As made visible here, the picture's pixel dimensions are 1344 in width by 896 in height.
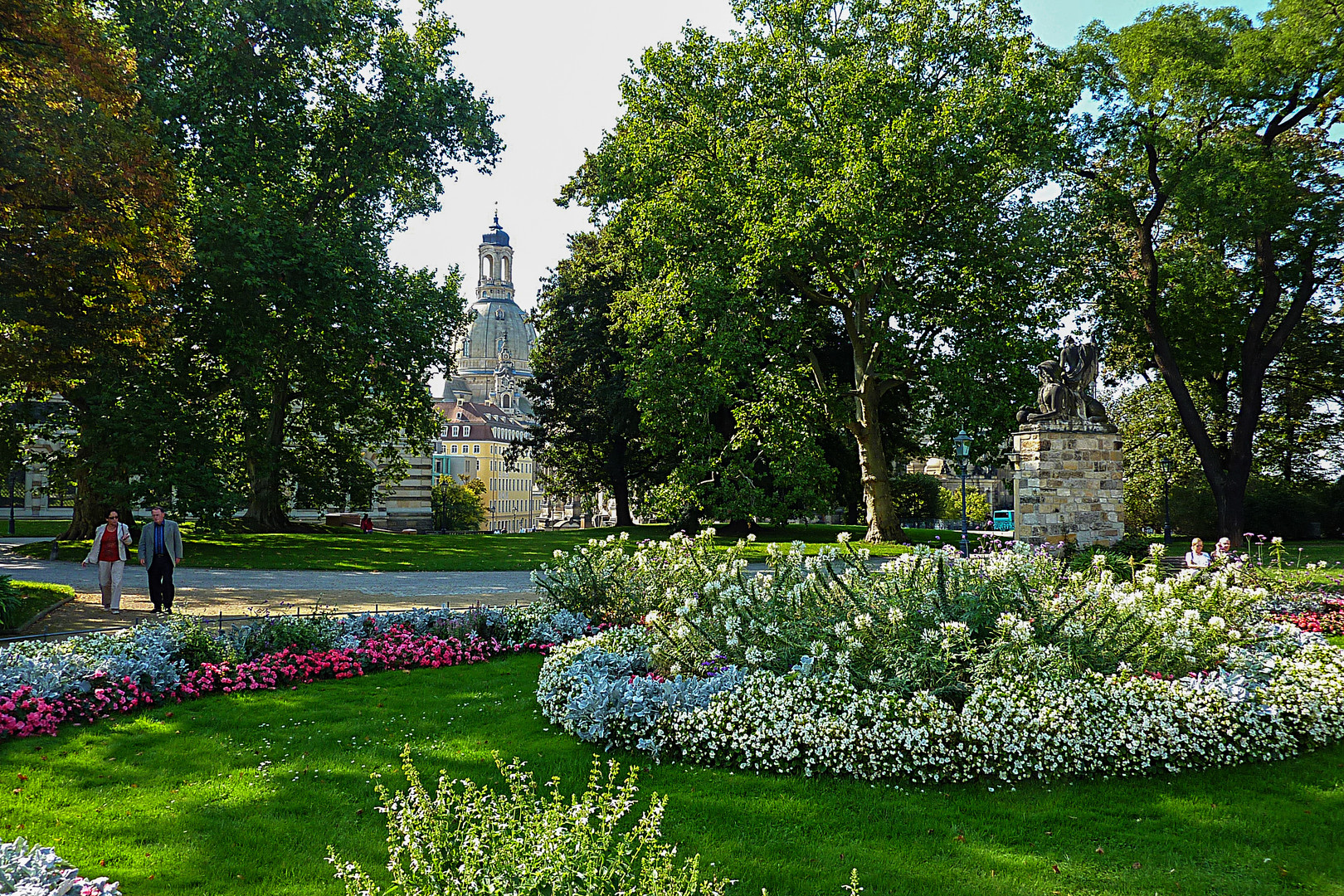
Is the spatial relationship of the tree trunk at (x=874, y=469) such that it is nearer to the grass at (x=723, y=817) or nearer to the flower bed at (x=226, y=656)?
the flower bed at (x=226, y=656)

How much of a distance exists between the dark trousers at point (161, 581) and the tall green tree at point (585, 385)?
19.8m

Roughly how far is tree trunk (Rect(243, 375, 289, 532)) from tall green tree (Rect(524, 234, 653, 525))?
9.88 m

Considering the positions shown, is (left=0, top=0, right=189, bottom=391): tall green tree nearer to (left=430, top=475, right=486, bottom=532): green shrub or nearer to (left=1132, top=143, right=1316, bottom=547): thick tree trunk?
(left=1132, top=143, right=1316, bottom=547): thick tree trunk

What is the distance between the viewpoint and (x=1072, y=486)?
16.8m

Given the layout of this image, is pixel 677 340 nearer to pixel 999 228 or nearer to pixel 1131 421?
pixel 999 228

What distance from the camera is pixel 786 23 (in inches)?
997

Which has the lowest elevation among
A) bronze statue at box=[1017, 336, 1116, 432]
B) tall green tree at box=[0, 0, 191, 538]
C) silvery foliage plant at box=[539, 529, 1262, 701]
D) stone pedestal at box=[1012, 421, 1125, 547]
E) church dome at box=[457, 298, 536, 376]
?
silvery foliage plant at box=[539, 529, 1262, 701]

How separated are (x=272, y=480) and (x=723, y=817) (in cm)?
2891

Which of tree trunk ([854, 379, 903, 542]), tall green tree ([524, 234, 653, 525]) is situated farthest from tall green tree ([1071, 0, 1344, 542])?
tall green tree ([524, 234, 653, 525])

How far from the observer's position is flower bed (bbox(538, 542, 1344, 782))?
237 inches

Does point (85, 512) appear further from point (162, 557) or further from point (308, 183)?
point (162, 557)

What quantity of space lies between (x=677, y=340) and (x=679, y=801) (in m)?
20.3

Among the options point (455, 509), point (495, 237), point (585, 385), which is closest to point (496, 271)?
point (495, 237)

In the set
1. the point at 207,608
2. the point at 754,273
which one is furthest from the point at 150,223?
the point at 754,273
